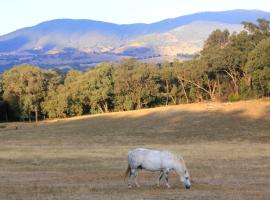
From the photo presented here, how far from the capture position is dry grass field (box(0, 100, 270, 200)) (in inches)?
806

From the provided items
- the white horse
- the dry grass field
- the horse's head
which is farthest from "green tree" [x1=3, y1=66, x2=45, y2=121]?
the horse's head

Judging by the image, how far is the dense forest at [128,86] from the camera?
335 ft

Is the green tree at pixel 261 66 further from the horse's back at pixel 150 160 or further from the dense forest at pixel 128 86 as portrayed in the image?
the horse's back at pixel 150 160

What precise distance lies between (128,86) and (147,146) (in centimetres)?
5708

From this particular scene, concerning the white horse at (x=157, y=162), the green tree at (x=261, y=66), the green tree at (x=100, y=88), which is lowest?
the green tree at (x=100, y=88)

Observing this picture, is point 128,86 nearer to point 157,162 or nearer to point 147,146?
point 147,146

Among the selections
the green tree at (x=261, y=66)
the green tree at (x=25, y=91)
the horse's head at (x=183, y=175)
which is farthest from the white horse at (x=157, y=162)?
the green tree at (x=25, y=91)

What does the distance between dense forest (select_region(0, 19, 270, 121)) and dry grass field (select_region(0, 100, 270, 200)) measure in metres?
16.5

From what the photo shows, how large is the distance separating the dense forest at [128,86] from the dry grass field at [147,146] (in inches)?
649

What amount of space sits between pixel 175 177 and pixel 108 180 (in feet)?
11.5

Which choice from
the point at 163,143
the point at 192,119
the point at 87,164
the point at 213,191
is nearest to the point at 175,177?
the point at 213,191

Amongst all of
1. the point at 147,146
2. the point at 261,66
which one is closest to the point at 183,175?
the point at 147,146

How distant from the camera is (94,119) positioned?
8412 centimetres

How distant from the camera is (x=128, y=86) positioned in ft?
351
